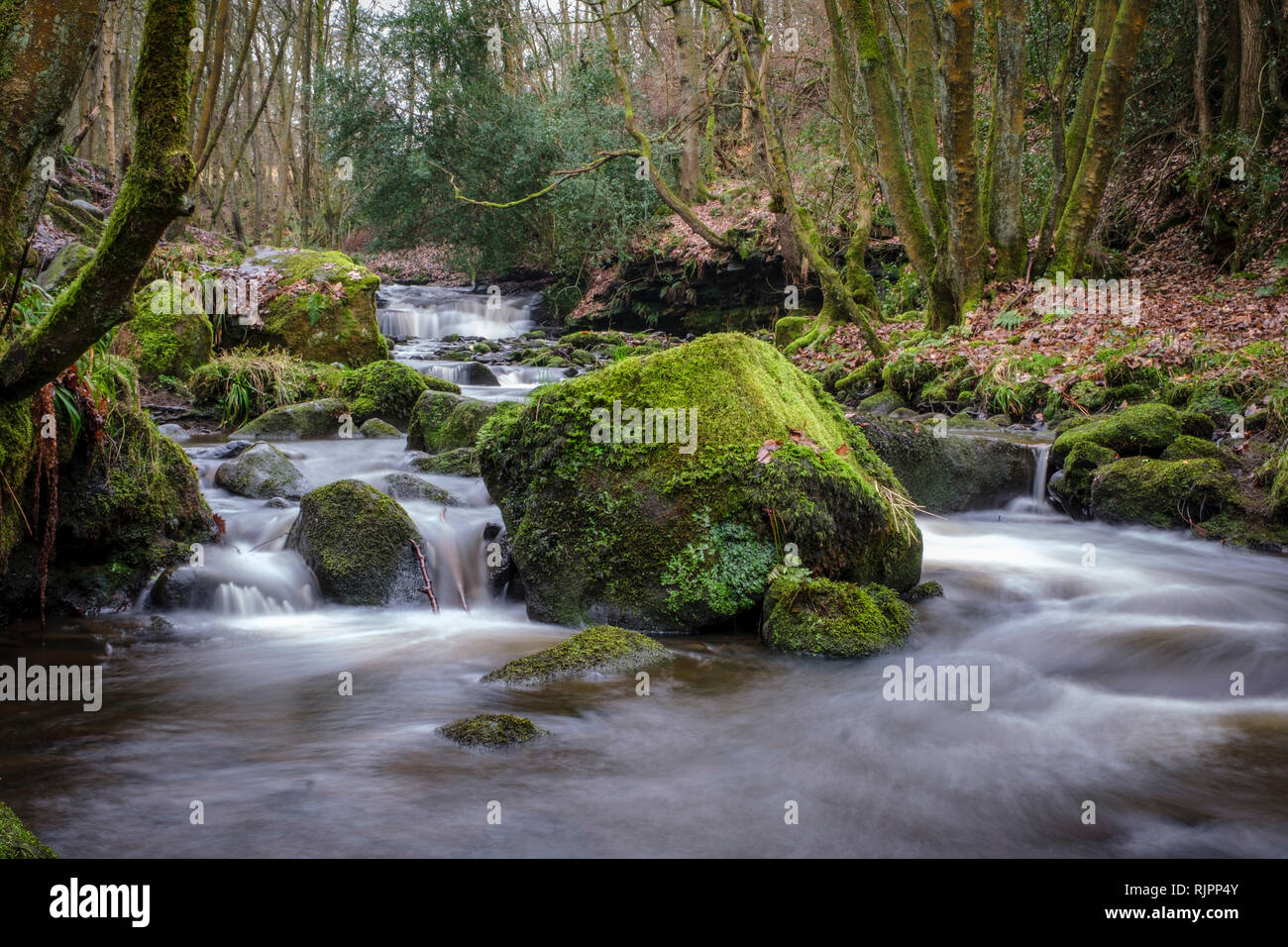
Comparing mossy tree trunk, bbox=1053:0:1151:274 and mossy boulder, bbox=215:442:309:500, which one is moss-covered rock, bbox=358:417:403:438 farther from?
mossy tree trunk, bbox=1053:0:1151:274

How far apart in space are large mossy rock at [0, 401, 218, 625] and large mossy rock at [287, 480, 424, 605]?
971 millimetres

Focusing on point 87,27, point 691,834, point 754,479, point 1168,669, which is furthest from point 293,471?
point 1168,669

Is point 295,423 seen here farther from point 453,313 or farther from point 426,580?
point 453,313

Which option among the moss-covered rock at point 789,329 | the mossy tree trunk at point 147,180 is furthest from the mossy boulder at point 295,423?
the moss-covered rock at point 789,329

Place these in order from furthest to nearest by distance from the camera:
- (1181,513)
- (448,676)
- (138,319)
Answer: (138,319) → (1181,513) → (448,676)

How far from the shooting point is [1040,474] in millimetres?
8797

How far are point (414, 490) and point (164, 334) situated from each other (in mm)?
6248

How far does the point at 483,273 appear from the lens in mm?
26250

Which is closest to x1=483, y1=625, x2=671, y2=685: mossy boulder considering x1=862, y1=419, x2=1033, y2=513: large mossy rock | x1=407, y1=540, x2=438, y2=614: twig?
x1=407, y1=540, x2=438, y2=614: twig

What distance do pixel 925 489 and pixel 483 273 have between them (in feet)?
66.4

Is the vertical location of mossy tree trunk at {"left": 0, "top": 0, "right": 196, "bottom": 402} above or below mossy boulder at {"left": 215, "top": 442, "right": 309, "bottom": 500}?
above

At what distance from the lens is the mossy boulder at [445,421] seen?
9672mm

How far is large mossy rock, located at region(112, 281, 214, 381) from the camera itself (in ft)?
38.4
